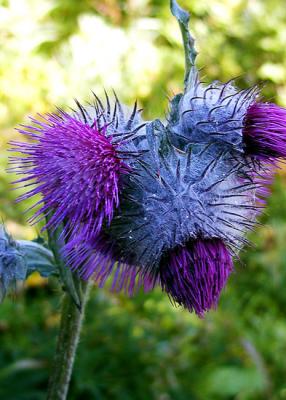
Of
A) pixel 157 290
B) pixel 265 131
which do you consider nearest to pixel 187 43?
pixel 265 131

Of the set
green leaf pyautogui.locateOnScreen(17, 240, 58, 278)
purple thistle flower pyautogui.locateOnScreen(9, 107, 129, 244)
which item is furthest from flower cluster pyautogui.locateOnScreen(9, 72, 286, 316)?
green leaf pyautogui.locateOnScreen(17, 240, 58, 278)

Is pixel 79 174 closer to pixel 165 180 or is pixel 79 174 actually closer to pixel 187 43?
pixel 165 180

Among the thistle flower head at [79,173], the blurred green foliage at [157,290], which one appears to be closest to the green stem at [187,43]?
the blurred green foliage at [157,290]

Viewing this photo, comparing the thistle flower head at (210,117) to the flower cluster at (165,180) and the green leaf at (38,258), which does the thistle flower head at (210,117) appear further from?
the green leaf at (38,258)

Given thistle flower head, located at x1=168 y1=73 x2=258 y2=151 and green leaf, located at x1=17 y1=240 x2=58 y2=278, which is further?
green leaf, located at x1=17 y1=240 x2=58 y2=278

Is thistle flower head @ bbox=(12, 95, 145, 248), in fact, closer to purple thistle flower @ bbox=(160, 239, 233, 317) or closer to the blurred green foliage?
purple thistle flower @ bbox=(160, 239, 233, 317)

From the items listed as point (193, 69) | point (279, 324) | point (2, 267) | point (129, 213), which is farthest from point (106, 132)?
point (279, 324)
